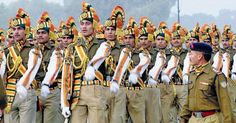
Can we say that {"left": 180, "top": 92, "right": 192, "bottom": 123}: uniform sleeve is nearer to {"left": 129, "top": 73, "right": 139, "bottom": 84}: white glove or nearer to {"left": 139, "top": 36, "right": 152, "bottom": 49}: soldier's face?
{"left": 129, "top": 73, "right": 139, "bottom": 84}: white glove

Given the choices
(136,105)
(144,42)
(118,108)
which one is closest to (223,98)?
(118,108)

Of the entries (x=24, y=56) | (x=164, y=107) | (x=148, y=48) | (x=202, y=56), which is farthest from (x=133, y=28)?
(x=202, y=56)

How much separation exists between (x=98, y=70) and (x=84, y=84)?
1.20 feet

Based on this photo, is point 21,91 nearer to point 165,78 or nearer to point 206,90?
point 206,90

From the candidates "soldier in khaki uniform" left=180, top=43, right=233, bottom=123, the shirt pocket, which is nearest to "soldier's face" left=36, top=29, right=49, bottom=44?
"soldier in khaki uniform" left=180, top=43, right=233, bottom=123

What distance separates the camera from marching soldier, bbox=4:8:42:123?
36.8 feet

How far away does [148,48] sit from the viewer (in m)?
15.0

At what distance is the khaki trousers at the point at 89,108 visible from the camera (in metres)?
10.3

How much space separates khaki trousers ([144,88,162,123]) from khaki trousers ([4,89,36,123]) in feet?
11.5

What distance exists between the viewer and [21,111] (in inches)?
442

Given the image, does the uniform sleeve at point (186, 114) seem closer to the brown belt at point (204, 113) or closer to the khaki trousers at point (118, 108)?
the brown belt at point (204, 113)

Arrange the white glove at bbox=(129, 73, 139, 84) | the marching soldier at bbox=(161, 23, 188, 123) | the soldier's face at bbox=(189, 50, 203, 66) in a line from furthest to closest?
the marching soldier at bbox=(161, 23, 188, 123) → the white glove at bbox=(129, 73, 139, 84) → the soldier's face at bbox=(189, 50, 203, 66)

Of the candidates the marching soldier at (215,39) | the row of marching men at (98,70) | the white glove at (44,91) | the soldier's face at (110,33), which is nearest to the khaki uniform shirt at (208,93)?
the row of marching men at (98,70)

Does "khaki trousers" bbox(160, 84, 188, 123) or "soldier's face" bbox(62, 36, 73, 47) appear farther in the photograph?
"khaki trousers" bbox(160, 84, 188, 123)
